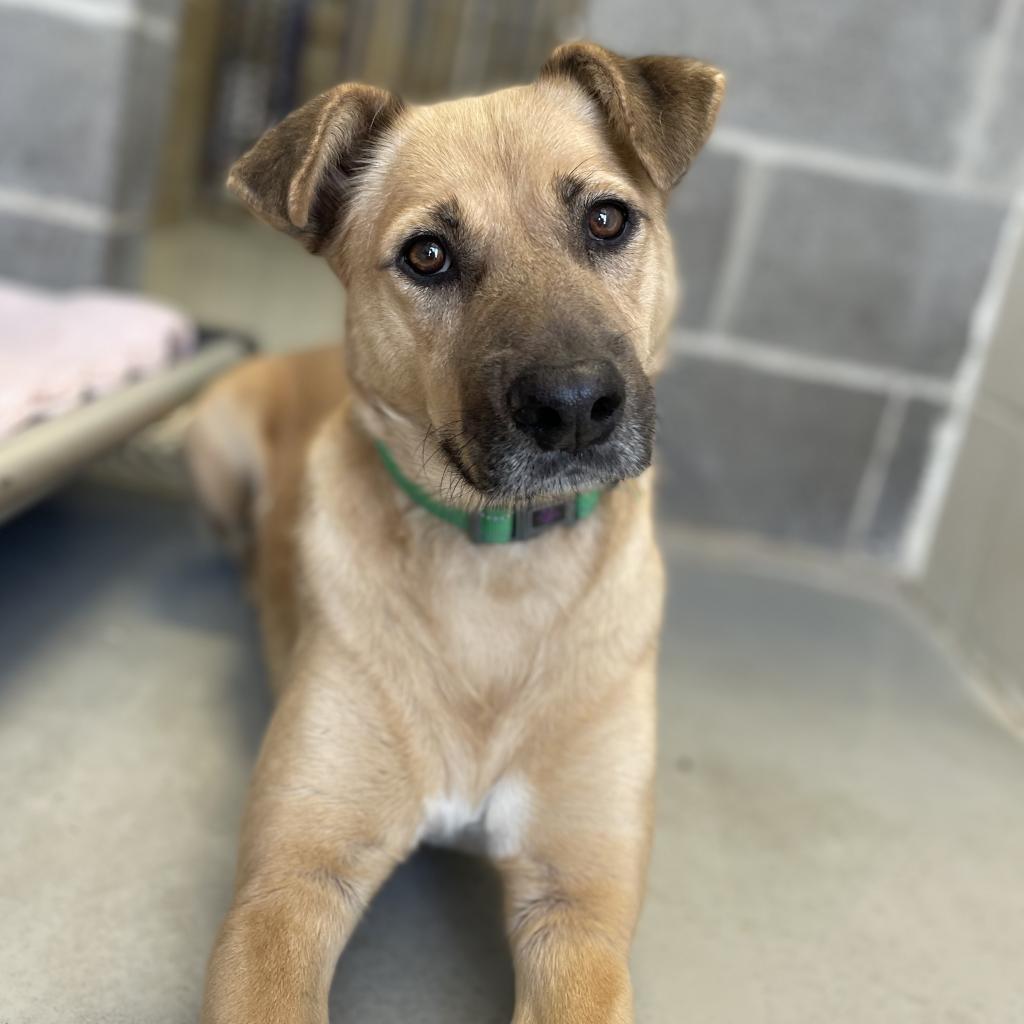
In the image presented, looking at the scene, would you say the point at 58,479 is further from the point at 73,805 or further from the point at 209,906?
the point at 209,906

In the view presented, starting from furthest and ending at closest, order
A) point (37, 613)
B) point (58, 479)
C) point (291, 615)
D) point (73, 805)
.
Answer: point (37, 613), point (58, 479), point (291, 615), point (73, 805)

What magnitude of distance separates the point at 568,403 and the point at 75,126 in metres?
2.41

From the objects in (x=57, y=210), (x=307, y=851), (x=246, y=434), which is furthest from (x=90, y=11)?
(x=307, y=851)

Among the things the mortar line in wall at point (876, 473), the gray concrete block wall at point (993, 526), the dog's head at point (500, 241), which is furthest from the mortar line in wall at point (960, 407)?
the dog's head at point (500, 241)

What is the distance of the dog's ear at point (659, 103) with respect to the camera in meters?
1.39

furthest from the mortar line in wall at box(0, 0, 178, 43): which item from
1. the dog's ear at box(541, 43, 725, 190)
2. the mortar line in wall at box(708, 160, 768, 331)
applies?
the dog's ear at box(541, 43, 725, 190)

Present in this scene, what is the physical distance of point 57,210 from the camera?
3.00 m

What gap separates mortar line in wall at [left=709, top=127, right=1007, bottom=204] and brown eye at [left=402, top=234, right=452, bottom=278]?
174 centimetres

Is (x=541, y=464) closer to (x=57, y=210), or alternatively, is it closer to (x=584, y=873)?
(x=584, y=873)

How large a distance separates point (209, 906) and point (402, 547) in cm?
57

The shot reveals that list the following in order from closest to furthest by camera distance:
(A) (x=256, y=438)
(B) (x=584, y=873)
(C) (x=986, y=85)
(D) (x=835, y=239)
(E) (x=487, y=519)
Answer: (B) (x=584, y=873) < (E) (x=487, y=519) < (A) (x=256, y=438) < (C) (x=986, y=85) < (D) (x=835, y=239)

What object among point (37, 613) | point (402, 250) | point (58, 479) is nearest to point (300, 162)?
point (402, 250)

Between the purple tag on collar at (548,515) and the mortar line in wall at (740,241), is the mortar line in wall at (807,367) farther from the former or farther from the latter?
the purple tag on collar at (548,515)

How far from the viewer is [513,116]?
4.74ft
